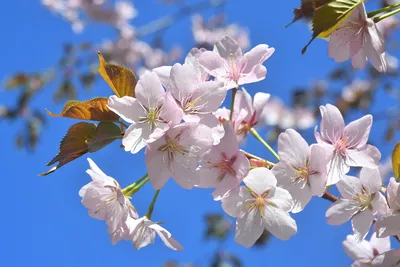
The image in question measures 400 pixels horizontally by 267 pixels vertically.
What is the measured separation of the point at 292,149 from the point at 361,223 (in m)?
0.21

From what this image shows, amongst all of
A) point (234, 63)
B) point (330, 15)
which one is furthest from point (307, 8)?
point (234, 63)

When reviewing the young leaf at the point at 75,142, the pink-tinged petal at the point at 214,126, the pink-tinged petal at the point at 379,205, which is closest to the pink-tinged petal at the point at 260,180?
the pink-tinged petal at the point at 214,126

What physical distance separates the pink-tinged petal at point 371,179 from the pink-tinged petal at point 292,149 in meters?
0.12

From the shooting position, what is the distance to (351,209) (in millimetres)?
983

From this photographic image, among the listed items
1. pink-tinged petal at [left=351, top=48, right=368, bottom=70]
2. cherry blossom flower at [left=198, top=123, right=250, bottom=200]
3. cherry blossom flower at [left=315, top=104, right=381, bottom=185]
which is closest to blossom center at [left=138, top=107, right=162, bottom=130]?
cherry blossom flower at [left=198, top=123, right=250, bottom=200]

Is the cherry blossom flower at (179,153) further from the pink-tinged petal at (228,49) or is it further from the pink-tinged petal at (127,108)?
the pink-tinged petal at (228,49)

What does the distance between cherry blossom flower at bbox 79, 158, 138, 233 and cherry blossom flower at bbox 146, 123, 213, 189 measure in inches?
4.3

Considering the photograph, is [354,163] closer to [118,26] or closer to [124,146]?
[124,146]

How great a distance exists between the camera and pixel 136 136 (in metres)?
0.88

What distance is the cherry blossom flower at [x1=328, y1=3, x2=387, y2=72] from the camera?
95cm

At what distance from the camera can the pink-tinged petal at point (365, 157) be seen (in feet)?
3.12

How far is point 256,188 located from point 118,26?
4930 mm

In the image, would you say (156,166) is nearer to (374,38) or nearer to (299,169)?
(299,169)

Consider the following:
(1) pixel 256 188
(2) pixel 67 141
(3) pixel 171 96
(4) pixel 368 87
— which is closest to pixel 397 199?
(1) pixel 256 188
